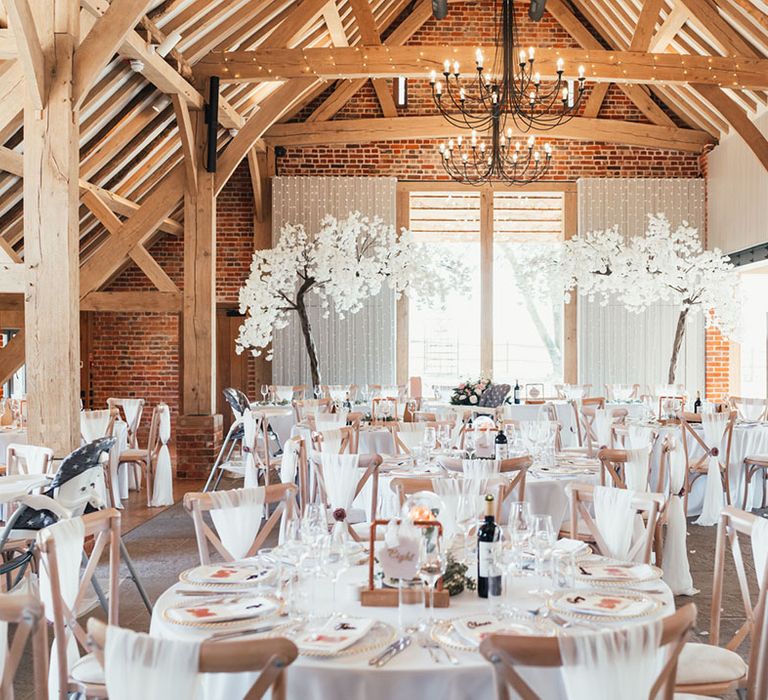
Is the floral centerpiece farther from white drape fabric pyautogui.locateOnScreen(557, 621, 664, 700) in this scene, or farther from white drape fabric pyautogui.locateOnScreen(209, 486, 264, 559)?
white drape fabric pyautogui.locateOnScreen(557, 621, 664, 700)

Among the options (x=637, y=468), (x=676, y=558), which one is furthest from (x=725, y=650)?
(x=676, y=558)

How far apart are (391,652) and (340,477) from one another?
2.99 meters

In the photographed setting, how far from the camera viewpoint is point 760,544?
2.86 meters

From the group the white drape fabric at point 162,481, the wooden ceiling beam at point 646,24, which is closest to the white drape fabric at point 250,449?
the white drape fabric at point 162,481

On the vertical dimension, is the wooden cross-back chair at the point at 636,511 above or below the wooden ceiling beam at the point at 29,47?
below

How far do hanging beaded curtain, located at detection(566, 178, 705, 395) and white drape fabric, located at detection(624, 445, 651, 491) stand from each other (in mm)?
7965

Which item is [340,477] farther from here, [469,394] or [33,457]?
[469,394]

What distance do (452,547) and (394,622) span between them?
34.2 inches

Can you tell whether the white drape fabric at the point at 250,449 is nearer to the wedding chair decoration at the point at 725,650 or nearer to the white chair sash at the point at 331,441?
the white chair sash at the point at 331,441

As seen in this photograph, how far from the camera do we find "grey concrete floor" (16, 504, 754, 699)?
4.68 metres

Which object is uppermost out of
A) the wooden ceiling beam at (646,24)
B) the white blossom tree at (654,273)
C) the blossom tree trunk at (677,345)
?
the wooden ceiling beam at (646,24)

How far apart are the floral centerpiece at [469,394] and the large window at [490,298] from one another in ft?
11.9

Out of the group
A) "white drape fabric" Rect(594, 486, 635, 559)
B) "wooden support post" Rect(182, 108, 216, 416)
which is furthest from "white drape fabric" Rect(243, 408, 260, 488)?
"white drape fabric" Rect(594, 486, 635, 559)

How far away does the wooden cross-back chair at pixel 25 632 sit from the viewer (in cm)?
205
